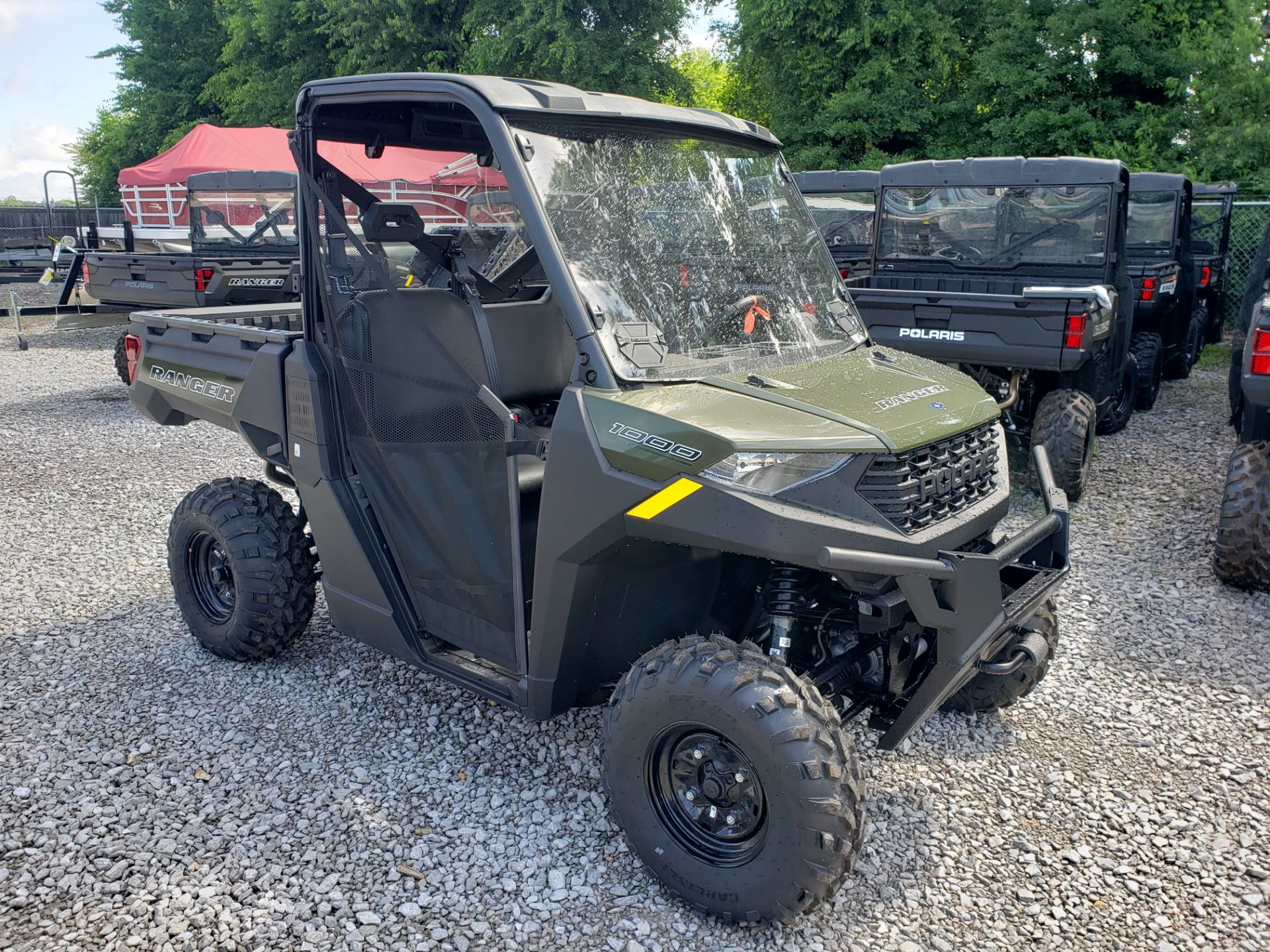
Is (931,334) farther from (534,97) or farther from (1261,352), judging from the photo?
(534,97)

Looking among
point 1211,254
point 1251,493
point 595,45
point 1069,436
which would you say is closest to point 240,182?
point 1069,436

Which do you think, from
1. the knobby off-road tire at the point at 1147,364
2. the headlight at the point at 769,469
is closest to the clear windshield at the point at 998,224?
the knobby off-road tire at the point at 1147,364

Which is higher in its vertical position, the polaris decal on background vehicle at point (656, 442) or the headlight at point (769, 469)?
the polaris decal on background vehicle at point (656, 442)

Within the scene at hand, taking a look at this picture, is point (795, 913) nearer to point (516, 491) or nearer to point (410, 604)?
point (516, 491)

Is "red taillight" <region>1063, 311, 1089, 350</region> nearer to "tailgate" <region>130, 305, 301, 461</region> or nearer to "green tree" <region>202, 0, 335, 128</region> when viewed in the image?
"tailgate" <region>130, 305, 301, 461</region>

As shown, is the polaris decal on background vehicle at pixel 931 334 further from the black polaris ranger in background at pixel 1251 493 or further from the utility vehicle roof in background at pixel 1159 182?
the utility vehicle roof in background at pixel 1159 182

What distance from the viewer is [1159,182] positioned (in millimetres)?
10516

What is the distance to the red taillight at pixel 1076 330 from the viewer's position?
6.63 meters

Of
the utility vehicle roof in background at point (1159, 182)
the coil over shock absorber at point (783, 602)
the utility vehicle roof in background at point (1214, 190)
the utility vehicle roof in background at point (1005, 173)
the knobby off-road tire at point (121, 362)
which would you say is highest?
the utility vehicle roof in background at point (1214, 190)

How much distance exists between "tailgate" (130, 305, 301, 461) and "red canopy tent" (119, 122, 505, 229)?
27.3 inches

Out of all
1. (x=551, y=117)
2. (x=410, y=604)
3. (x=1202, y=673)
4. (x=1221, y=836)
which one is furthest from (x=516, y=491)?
(x=1202, y=673)

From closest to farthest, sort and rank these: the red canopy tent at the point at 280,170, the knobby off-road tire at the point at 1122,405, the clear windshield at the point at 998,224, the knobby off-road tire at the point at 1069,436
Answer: the red canopy tent at the point at 280,170
the knobby off-road tire at the point at 1069,436
the clear windshield at the point at 998,224
the knobby off-road tire at the point at 1122,405

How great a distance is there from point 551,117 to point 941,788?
8.25 feet

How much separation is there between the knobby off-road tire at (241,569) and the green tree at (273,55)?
1089 inches
